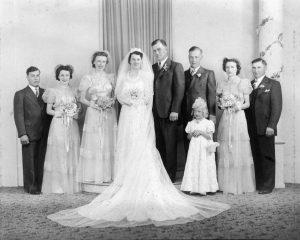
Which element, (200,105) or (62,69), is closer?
(200,105)

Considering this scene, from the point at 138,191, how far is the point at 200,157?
117cm

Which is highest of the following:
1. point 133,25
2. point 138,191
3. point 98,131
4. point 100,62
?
point 133,25

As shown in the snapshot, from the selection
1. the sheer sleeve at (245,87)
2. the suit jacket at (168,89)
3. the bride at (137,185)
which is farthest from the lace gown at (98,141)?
the sheer sleeve at (245,87)

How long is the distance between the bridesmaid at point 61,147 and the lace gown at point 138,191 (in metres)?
0.80

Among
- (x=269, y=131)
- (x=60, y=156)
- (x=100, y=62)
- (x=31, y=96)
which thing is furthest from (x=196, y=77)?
(x=31, y=96)

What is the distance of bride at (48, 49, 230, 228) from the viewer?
5.05m

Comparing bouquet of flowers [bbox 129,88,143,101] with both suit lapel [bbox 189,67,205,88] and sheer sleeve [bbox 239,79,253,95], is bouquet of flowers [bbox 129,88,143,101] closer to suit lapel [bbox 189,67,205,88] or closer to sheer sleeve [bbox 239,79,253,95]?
suit lapel [bbox 189,67,205,88]

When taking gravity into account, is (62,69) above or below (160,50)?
below

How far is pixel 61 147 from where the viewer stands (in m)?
6.87

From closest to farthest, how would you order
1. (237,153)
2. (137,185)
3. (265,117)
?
(137,185), (237,153), (265,117)

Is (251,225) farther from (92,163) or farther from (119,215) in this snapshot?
(92,163)

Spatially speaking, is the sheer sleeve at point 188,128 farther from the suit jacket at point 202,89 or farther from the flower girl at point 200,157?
the suit jacket at point 202,89

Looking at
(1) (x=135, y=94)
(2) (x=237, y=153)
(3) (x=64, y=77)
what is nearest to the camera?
(1) (x=135, y=94)

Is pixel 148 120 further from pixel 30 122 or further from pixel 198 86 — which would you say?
pixel 30 122
